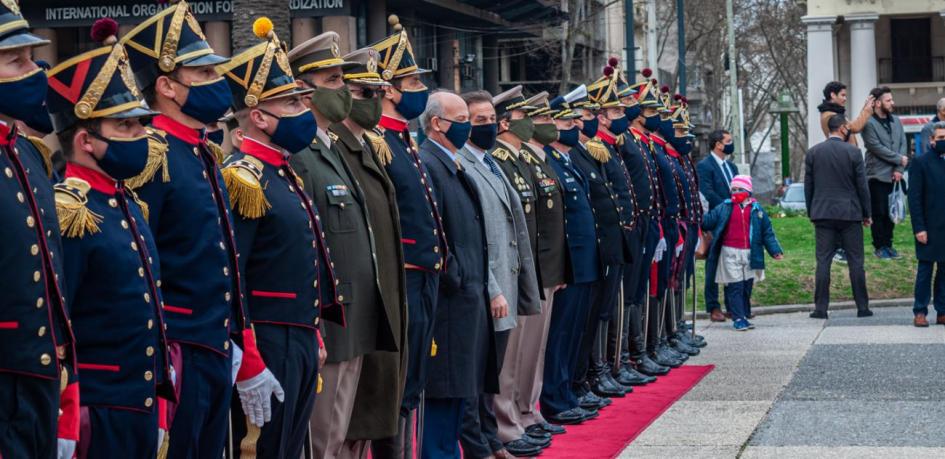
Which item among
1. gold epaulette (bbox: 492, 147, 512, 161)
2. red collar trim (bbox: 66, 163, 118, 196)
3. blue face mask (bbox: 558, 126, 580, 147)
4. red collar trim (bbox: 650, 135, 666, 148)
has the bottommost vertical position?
red collar trim (bbox: 66, 163, 118, 196)

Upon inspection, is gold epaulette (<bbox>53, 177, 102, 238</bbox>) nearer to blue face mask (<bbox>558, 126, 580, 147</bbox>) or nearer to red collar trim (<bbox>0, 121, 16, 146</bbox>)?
red collar trim (<bbox>0, 121, 16, 146</bbox>)

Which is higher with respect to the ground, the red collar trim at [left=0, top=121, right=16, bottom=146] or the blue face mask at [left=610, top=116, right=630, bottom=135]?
the blue face mask at [left=610, top=116, right=630, bottom=135]

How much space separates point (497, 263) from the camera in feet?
30.2

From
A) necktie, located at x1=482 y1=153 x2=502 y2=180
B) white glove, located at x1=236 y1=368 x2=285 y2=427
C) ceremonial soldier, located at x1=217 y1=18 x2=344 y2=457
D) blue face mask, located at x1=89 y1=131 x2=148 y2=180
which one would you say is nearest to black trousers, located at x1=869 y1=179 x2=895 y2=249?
necktie, located at x1=482 y1=153 x2=502 y2=180

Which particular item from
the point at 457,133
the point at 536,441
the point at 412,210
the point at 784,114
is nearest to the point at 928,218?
the point at 536,441

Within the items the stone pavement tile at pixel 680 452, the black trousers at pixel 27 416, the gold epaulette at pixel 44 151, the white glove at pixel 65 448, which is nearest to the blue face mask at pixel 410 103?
the stone pavement tile at pixel 680 452

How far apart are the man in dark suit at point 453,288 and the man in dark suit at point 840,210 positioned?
9325mm

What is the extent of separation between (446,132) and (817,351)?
22.3ft

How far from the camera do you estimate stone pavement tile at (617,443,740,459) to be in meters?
Answer: 9.27

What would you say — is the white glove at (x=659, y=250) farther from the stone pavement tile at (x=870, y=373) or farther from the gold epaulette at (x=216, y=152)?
the gold epaulette at (x=216, y=152)

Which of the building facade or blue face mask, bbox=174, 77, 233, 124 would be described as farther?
the building facade

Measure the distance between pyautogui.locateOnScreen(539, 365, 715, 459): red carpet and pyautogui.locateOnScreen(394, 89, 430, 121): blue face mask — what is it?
2.53m

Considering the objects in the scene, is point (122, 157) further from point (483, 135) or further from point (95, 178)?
point (483, 135)

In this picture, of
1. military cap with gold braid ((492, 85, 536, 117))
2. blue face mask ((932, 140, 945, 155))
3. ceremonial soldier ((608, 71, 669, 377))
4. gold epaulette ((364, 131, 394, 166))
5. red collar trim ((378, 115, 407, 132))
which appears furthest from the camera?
blue face mask ((932, 140, 945, 155))
